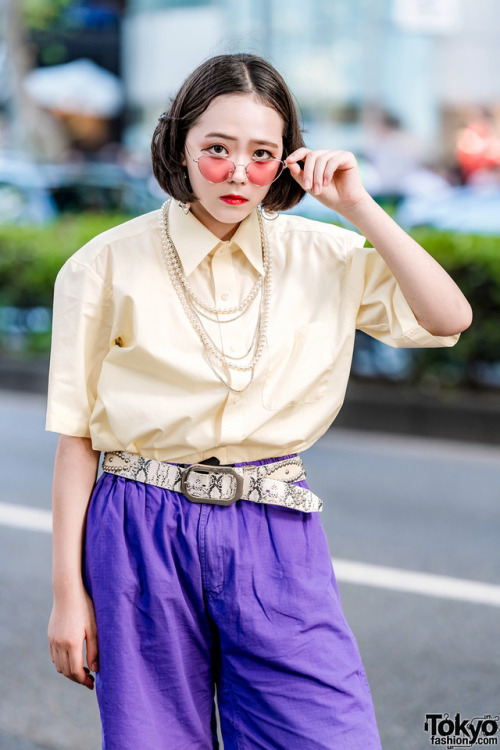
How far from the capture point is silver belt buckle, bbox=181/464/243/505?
1758mm

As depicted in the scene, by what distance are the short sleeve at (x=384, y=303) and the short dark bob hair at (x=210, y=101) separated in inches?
7.2

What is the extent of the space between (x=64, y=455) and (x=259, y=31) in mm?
19044

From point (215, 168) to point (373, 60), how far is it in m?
18.3

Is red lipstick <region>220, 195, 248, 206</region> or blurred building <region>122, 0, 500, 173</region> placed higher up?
blurred building <region>122, 0, 500, 173</region>

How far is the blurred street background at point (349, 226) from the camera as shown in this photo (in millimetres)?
3676

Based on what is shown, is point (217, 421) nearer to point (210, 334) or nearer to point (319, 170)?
point (210, 334)

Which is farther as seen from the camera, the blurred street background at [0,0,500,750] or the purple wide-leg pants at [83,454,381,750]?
the blurred street background at [0,0,500,750]

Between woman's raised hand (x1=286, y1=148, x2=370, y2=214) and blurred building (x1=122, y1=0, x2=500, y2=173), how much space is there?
17.2 m

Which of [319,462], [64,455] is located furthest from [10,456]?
[64,455]

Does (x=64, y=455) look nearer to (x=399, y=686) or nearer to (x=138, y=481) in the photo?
(x=138, y=481)

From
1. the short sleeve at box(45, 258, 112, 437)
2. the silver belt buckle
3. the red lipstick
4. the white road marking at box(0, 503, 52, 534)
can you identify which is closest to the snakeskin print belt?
the silver belt buckle

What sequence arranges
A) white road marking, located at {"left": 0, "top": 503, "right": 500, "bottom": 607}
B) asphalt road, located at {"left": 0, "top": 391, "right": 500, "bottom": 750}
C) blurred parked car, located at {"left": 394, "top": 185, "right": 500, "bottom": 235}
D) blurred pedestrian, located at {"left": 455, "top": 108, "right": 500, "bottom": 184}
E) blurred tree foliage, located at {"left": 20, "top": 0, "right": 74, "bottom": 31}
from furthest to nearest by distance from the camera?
blurred tree foliage, located at {"left": 20, "top": 0, "right": 74, "bottom": 31} < blurred pedestrian, located at {"left": 455, "top": 108, "right": 500, "bottom": 184} < blurred parked car, located at {"left": 394, "top": 185, "right": 500, "bottom": 235} < white road marking, located at {"left": 0, "top": 503, "right": 500, "bottom": 607} < asphalt road, located at {"left": 0, "top": 391, "right": 500, "bottom": 750}

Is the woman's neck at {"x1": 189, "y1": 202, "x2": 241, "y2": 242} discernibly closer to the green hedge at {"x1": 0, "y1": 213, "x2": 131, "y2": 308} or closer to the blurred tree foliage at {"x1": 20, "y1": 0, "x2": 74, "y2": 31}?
the green hedge at {"x1": 0, "y1": 213, "x2": 131, "y2": 308}

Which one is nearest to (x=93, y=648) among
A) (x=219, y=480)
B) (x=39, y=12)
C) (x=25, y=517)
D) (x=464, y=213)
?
(x=219, y=480)
